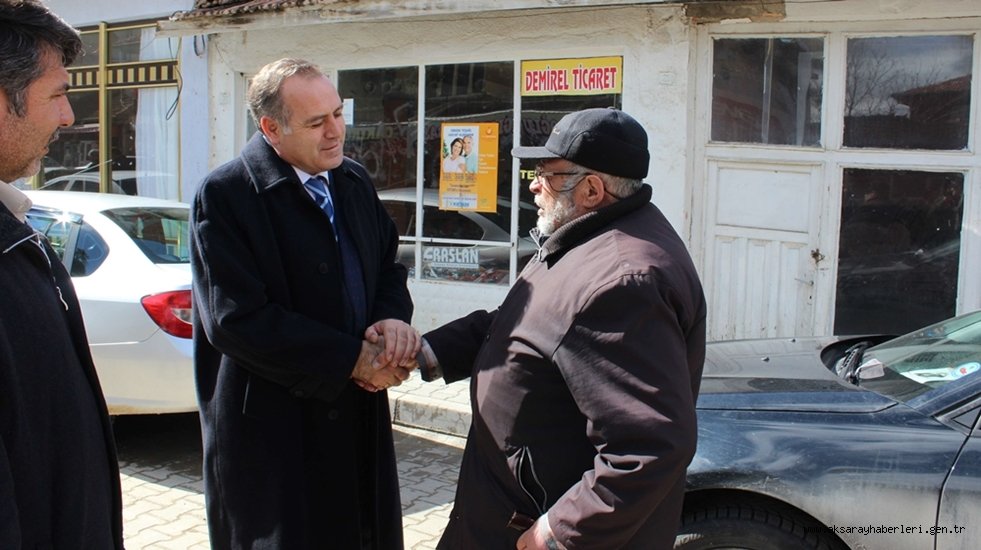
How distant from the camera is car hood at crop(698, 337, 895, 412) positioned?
312 cm

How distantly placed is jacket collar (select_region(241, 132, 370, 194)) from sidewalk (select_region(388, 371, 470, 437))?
3521mm

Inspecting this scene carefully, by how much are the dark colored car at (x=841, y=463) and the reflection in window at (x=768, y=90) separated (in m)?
3.75

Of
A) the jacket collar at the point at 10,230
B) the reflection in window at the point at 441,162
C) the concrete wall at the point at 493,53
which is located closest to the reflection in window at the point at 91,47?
the concrete wall at the point at 493,53

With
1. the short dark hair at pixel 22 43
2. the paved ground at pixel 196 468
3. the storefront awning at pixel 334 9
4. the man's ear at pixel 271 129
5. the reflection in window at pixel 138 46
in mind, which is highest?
the reflection in window at pixel 138 46

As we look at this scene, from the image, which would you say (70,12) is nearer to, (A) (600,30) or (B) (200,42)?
(B) (200,42)

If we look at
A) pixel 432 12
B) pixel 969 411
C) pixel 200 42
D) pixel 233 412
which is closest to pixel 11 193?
pixel 233 412

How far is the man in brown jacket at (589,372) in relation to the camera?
1.83 m

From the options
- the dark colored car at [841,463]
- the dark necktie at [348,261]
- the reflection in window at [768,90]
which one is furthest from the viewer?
the reflection in window at [768,90]

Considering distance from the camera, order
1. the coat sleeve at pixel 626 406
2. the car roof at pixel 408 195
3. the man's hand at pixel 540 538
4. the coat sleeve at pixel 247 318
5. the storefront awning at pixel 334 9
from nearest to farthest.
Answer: the coat sleeve at pixel 626 406
the man's hand at pixel 540 538
the coat sleeve at pixel 247 318
the storefront awning at pixel 334 9
the car roof at pixel 408 195

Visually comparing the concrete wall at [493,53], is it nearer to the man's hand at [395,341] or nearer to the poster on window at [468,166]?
the poster on window at [468,166]

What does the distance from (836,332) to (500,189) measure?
10.3 ft

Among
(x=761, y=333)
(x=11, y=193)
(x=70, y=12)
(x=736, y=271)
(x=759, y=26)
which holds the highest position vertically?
(x=70, y=12)

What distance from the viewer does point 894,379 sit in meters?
3.36

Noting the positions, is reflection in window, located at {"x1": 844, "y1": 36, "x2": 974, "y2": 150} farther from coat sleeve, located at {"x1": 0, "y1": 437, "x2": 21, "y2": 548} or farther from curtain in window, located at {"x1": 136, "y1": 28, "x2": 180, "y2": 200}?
curtain in window, located at {"x1": 136, "y1": 28, "x2": 180, "y2": 200}
